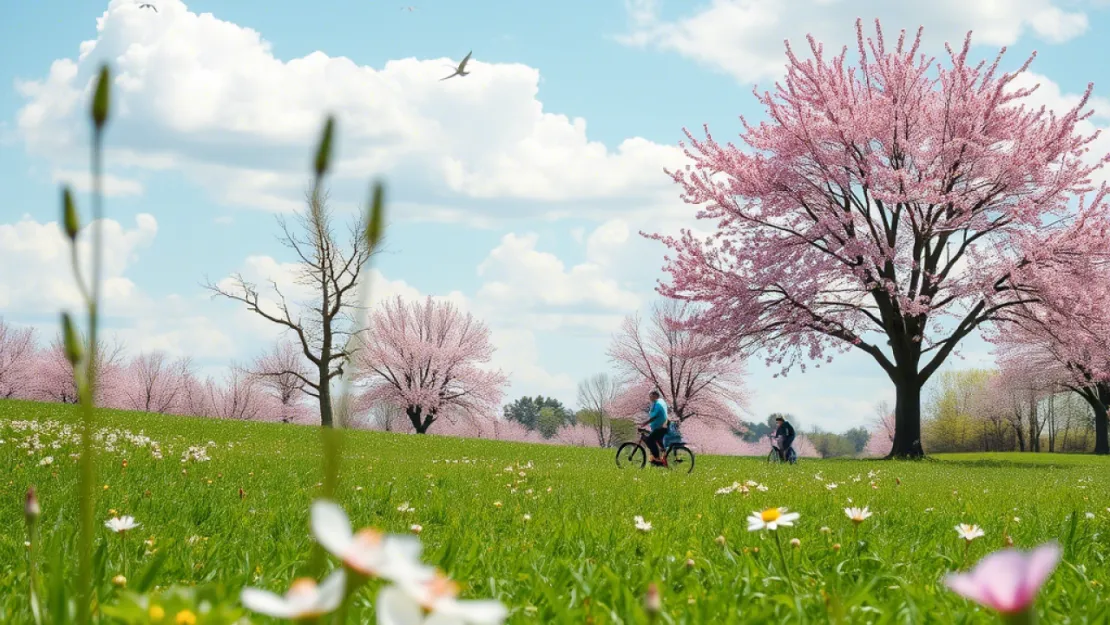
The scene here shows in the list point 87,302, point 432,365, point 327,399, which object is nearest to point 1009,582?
point 87,302

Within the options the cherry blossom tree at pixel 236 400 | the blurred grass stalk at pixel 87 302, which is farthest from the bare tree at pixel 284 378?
the blurred grass stalk at pixel 87 302

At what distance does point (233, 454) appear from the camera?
38.6 ft

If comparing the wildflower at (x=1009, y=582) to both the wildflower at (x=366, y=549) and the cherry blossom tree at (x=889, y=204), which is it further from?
the cherry blossom tree at (x=889, y=204)

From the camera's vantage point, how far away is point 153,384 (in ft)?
214

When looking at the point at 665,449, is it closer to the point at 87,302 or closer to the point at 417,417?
the point at 87,302

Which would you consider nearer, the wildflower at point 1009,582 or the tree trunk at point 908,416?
the wildflower at point 1009,582

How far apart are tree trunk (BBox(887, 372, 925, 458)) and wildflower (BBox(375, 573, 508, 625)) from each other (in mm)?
26164

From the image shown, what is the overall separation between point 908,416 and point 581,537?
23186mm

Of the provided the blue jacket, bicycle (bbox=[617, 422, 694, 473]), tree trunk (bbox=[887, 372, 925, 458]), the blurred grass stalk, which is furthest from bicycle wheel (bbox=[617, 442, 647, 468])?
the blurred grass stalk

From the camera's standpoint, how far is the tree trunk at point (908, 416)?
24906 millimetres

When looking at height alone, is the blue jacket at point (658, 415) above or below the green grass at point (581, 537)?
above

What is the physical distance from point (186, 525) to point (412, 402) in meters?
44.9

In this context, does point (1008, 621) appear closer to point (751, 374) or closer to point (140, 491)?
point (140, 491)

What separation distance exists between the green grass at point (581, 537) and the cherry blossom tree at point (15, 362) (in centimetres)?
5714
